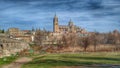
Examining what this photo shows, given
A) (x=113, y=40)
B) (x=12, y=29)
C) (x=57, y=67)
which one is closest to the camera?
(x=57, y=67)

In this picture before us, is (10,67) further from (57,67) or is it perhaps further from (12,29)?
(12,29)

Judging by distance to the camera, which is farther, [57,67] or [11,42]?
[11,42]

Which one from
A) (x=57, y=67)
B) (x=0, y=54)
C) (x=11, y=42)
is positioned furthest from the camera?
(x=11, y=42)

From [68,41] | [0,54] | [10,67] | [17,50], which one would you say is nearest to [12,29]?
[68,41]

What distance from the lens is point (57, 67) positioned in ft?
108

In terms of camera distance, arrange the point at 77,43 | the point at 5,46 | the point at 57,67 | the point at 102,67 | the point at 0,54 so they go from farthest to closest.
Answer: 1. the point at 77,43
2. the point at 5,46
3. the point at 0,54
4. the point at 57,67
5. the point at 102,67

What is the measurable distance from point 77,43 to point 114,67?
95252mm

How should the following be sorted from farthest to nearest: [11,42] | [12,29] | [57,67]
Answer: [12,29]
[11,42]
[57,67]

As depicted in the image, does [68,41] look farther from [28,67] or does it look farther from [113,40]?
[28,67]

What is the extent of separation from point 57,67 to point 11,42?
97.2 feet

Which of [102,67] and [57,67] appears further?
[57,67]

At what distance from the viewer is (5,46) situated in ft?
186

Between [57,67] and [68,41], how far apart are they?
9408cm

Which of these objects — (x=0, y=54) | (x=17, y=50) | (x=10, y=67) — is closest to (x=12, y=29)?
(x=17, y=50)
